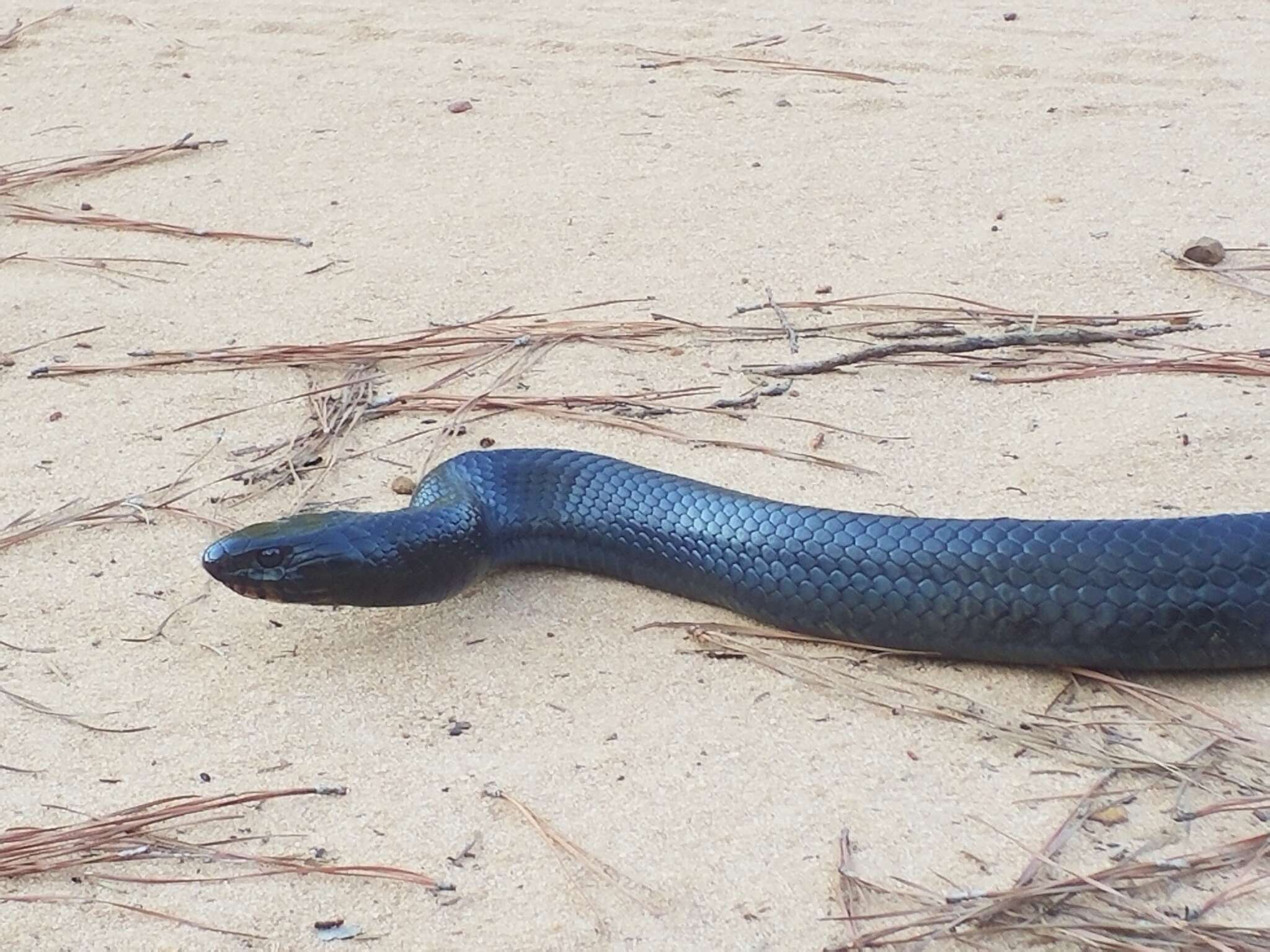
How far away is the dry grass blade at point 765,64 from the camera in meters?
5.51

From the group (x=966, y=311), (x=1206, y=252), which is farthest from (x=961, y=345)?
(x=1206, y=252)

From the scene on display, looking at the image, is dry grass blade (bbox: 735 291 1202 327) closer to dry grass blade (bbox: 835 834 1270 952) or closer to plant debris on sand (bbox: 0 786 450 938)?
dry grass blade (bbox: 835 834 1270 952)

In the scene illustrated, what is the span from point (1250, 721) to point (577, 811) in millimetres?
1044

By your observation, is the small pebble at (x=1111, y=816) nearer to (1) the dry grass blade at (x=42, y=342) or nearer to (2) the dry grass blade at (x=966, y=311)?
(2) the dry grass blade at (x=966, y=311)

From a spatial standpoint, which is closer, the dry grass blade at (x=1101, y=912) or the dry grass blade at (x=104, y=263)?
the dry grass blade at (x=1101, y=912)

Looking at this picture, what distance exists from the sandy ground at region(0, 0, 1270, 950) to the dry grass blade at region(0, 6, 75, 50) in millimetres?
76

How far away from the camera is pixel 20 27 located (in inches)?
257

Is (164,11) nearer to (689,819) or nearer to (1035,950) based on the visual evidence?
(689,819)

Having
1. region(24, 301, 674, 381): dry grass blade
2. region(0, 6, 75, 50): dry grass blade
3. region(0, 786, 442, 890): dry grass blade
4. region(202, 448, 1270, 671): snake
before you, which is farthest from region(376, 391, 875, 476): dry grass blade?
region(0, 6, 75, 50): dry grass blade

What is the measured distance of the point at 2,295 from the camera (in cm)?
421

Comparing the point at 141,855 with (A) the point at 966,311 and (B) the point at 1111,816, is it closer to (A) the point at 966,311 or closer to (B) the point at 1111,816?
(B) the point at 1111,816

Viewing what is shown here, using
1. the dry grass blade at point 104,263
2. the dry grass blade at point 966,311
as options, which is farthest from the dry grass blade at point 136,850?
the dry grass blade at point 104,263

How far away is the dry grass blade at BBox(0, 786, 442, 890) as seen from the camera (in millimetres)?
2141

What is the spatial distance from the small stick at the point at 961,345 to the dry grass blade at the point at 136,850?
70.5 inches
